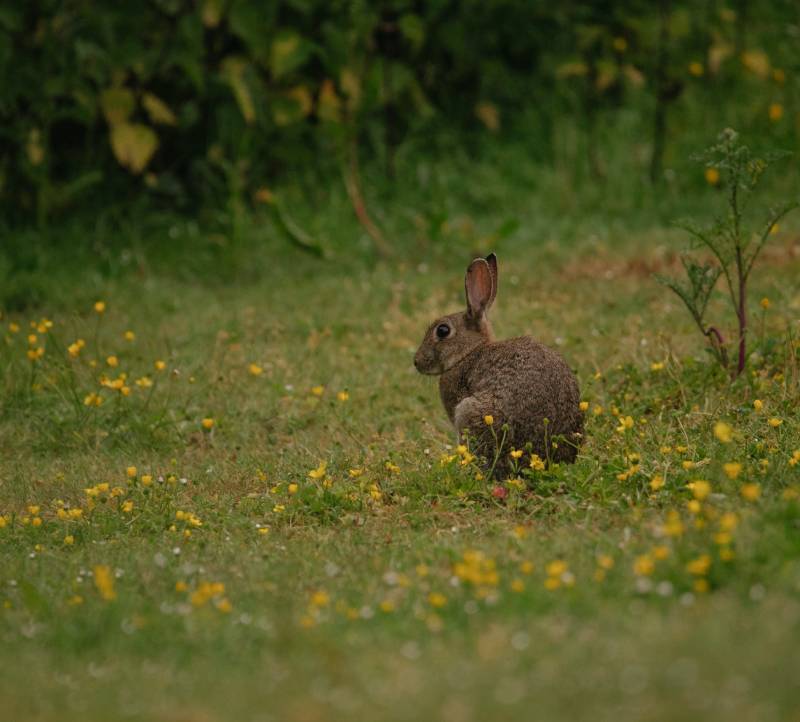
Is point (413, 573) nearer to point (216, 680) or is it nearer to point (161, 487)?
point (216, 680)

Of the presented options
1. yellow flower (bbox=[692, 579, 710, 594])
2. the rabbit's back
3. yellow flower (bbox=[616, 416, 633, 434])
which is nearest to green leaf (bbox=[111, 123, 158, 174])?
the rabbit's back

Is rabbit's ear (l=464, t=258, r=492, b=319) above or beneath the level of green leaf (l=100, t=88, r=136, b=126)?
beneath

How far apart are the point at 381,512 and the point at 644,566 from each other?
1883mm

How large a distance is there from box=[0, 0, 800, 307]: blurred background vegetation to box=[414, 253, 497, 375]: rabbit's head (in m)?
3.24

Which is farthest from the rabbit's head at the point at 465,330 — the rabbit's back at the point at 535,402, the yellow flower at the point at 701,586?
the yellow flower at the point at 701,586

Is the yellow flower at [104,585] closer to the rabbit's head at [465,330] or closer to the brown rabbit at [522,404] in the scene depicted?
the brown rabbit at [522,404]

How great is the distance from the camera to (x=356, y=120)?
11.3 meters

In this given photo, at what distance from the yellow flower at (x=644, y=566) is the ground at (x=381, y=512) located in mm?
15

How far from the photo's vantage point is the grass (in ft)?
12.2

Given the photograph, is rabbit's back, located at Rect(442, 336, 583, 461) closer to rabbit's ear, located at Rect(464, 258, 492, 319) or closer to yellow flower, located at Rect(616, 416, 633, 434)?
yellow flower, located at Rect(616, 416, 633, 434)

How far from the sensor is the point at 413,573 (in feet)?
16.2

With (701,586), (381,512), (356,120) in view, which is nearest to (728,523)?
(701,586)

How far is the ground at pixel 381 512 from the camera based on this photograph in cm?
370

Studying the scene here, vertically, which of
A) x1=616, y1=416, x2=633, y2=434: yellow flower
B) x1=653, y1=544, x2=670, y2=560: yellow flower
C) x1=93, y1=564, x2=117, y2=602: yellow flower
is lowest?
x1=93, y1=564, x2=117, y2=602: yellow flower
